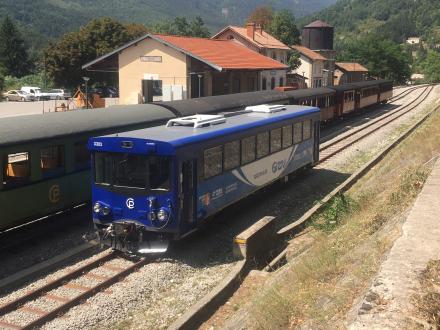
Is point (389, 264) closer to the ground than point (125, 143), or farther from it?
closer to the ground

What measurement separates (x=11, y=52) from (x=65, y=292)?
82486mm

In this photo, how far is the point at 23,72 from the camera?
8744 cm

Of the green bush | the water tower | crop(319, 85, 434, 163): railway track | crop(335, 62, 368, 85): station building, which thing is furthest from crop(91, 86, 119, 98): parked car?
the green bush

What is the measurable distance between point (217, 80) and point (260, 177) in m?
25.5

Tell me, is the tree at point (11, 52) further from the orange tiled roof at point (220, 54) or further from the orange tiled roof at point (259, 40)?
the orange tiled roof at point (220, 54)

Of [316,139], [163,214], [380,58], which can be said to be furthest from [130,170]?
[380,58]

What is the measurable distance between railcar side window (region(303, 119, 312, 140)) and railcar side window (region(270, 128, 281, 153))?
7.90 feet

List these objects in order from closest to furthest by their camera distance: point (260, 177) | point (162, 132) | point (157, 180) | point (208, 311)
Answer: point (208, 311) → point (157, 180) → point (162, 132) → point (260, 177)

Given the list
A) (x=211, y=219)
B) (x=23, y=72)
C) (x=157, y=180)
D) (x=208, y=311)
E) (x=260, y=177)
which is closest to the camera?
(x=208, y=311)

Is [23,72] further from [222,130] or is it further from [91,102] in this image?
[222,130]

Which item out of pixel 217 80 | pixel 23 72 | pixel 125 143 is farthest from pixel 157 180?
pixel 23 72

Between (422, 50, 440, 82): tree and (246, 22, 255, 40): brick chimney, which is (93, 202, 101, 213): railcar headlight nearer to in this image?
(246, 22, 255, 40): brick chimney

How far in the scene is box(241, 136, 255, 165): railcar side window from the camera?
13.8m

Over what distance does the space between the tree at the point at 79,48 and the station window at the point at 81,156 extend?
4478 centimetres
